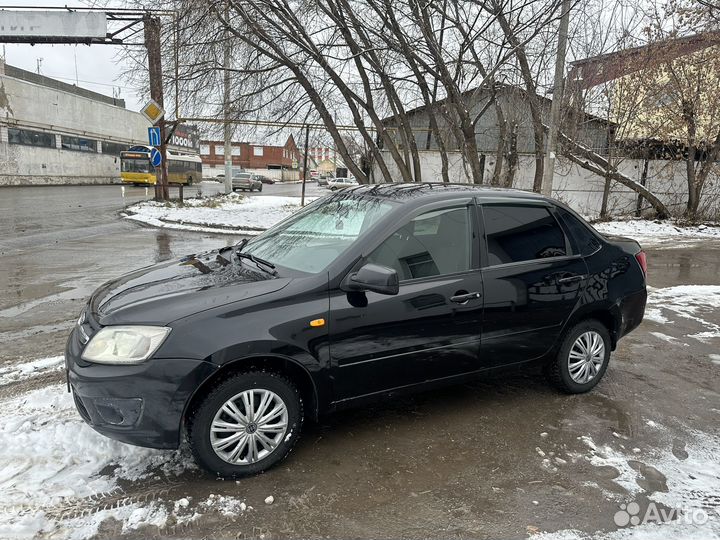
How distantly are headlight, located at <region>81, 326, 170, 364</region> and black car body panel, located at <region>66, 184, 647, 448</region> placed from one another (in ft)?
0.13

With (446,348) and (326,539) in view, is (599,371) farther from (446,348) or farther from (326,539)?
(326,539)

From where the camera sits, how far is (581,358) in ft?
13.8

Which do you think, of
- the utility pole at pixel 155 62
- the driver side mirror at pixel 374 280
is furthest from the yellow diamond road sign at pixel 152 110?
the driver side mirror at pixel 374 280

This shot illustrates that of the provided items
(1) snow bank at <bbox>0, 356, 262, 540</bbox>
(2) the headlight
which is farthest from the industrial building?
(2) the headlight

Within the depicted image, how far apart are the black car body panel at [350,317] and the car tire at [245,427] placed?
84mm

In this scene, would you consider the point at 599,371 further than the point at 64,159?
No

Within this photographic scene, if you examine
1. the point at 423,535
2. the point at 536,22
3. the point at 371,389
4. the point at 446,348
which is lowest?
the point at 423,535

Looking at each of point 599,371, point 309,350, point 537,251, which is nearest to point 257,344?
point 309,350

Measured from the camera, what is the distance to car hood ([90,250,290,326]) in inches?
113

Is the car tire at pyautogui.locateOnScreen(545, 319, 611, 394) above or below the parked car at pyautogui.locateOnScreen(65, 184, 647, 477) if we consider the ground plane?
below

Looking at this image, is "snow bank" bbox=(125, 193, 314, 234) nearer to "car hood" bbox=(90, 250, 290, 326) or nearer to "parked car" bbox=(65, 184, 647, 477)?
"car hood" bbox=(90, 250, 290, 326)

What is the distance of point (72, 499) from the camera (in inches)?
107

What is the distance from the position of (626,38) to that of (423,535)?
18.1 metres

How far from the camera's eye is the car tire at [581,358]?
4.11 meters
